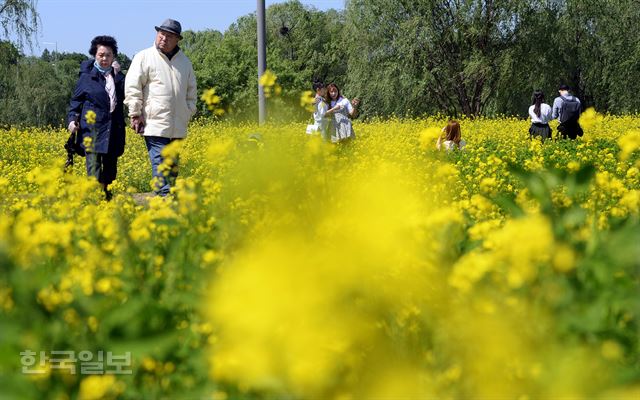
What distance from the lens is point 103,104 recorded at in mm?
7039

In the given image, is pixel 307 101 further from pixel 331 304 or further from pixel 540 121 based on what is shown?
pixel 540 121

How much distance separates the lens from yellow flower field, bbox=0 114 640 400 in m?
1.54

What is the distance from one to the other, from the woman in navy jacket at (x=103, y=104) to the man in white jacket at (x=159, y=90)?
0.45 metres

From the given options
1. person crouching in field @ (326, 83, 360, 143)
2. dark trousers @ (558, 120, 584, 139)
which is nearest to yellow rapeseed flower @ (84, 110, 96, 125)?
person crouching in field @ (326, 83, 360, 143)

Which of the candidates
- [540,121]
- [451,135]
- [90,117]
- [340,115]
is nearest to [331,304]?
[90,117]

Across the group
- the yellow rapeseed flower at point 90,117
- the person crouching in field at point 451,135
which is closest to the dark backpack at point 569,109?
the person crouching in field at point 451,135

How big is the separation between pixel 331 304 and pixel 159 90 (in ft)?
17.4

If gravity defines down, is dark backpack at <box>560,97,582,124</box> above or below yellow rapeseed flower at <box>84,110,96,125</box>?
below

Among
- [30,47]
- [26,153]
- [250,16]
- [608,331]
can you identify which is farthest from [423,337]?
[250,16]

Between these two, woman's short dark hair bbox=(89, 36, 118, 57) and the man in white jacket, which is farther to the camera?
woman's short dark hair bbox=(89, 36, 118, 57)

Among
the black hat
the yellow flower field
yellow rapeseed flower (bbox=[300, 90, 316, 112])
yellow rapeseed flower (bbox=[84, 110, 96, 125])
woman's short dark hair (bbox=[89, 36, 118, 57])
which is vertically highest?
the black hat

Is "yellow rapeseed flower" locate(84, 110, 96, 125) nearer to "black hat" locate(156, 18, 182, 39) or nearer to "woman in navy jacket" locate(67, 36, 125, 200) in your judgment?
"black hat" locate(156, 18, 182, 39)

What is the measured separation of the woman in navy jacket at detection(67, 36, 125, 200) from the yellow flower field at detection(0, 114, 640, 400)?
4.52 meters

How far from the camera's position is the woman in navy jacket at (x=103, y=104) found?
275 inches
